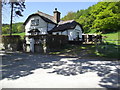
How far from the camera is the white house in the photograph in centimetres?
2444

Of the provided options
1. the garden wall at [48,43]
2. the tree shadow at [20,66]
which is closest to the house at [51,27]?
the garden wall at [48,43]

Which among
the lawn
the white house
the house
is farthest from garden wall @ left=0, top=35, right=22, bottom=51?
the lawn

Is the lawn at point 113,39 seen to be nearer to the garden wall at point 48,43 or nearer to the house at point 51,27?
the house at point 51,27

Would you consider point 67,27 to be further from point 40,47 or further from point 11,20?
point 11,20

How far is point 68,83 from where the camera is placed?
508cm

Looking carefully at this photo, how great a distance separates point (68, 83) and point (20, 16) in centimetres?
2211

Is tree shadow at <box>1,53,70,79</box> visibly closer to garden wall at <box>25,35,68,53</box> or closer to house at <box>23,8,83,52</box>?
garden wall at <box>25,35,68,53</box>

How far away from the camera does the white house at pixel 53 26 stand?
24438mm

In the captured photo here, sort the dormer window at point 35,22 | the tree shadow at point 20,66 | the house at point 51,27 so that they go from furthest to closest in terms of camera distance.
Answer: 1. the dormer window at point 35,22
2. the house at point 51,27
3. the tree shadow at point 20,66

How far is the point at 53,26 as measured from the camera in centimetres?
2770

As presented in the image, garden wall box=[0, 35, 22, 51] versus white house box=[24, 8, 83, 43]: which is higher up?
white house box=[24, 8, 83, 43]

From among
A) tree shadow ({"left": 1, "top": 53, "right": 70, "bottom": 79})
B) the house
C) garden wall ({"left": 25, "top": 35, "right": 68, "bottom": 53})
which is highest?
the house

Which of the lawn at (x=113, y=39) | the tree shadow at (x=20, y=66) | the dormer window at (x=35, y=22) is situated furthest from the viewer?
the dormer window at (x=35, y=22)

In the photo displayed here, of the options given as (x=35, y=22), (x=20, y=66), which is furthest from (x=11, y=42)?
(x=20, y=66)
